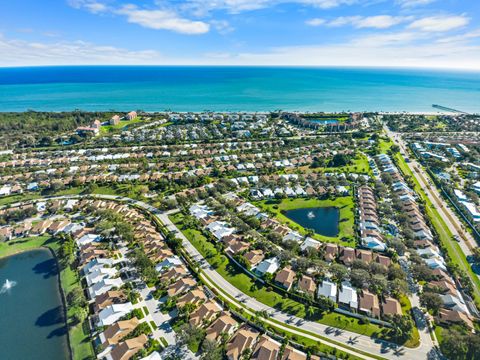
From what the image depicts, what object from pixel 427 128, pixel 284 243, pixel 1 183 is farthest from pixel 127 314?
pixel 427 128

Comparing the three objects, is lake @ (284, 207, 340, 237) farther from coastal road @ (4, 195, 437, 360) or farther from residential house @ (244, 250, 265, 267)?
coastal road @ (4, 195, 437, 360)

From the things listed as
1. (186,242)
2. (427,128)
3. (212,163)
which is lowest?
(186,242)

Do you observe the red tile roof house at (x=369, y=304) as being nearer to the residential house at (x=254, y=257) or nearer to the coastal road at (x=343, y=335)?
the coastal road at (x=343, y=335)

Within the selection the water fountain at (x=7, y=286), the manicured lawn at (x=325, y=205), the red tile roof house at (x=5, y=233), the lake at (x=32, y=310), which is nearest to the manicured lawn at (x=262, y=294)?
the manicured lawn at (x=325, y=205)

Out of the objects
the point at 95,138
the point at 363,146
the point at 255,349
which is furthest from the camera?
the point at 95,138

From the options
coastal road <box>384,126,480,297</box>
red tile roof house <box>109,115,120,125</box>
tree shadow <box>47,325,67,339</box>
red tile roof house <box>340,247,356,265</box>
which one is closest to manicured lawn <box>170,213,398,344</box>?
red tile roof house <box>340,247,356,265</box>

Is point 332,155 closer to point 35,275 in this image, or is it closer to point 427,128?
point 427,128
